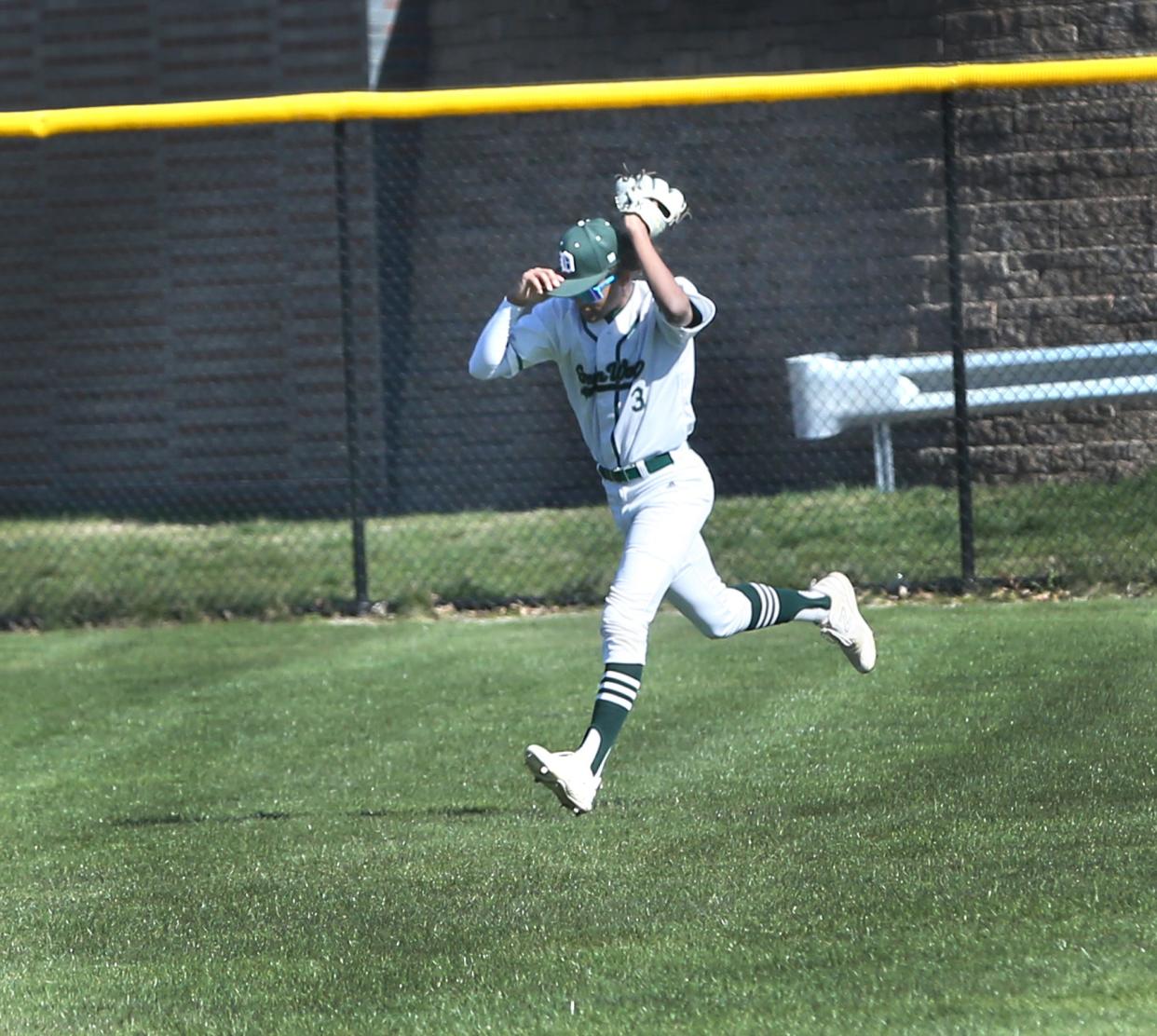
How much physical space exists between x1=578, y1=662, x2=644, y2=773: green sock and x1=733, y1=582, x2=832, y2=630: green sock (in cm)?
80

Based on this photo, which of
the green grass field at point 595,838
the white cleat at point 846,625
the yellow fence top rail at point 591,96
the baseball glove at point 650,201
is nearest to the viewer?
the green grass field at point 595,838

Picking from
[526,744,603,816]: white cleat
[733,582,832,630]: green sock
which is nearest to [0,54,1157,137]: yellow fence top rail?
[733,582,832,630]: green sock

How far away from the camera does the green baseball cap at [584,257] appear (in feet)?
19.2

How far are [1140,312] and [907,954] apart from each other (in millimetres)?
7431

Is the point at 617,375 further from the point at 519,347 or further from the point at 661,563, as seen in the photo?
the point at 661,563

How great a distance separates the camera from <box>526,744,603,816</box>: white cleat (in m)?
5.41

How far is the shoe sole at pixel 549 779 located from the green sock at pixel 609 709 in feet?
0.47

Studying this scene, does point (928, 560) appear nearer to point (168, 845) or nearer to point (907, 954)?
point (168, 845)

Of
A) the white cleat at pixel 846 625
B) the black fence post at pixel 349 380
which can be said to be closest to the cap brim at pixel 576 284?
the white cleat at pixel 846 625

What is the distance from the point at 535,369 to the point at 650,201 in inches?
242

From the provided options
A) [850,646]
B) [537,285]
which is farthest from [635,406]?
[850,646]

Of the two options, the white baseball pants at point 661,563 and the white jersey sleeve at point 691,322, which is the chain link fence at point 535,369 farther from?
the white jersey sleeve at point 691,322

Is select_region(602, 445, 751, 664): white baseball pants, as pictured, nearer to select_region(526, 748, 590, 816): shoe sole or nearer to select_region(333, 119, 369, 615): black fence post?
select_region(526, 748, 590, 816): shoe sole

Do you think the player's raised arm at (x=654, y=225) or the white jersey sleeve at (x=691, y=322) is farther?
the white jersey sleeve at (x=691, y=322)
